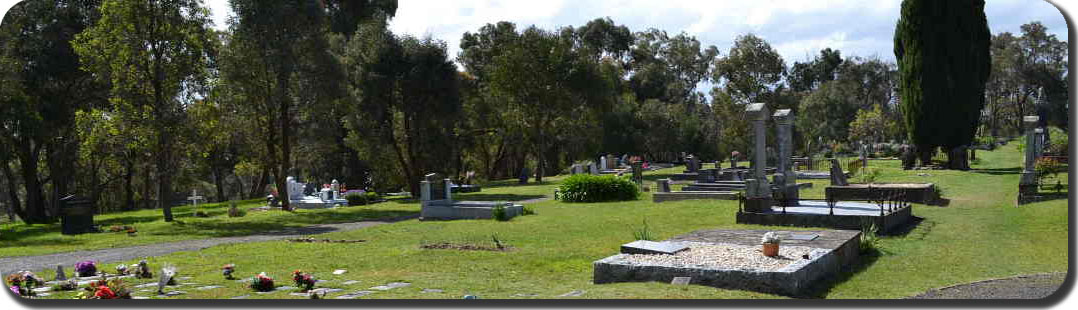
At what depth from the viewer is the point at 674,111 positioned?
49906mm

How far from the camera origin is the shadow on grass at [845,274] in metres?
8.88

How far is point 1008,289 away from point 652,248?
3.94 metres

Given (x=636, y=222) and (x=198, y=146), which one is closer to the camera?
(x=636, y=222)

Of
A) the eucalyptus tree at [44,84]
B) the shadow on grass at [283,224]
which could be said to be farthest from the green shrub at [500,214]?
the eucalyptus tree at [44,84]

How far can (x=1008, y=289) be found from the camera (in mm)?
8555

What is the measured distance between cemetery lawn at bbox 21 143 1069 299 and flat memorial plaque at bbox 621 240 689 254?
62 cm

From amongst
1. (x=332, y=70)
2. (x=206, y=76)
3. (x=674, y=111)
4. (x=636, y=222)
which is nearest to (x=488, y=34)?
(x=674, y=111)

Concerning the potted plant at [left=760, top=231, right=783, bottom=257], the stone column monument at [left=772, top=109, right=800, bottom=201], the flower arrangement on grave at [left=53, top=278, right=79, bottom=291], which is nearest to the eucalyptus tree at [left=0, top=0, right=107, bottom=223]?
the flower arrangement on grave at [left=53, top=278, right=79, bottom=291]

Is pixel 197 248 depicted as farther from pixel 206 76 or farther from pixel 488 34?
pixel 488 34

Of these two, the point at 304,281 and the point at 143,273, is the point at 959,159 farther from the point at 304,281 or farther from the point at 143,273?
the point at 143,273

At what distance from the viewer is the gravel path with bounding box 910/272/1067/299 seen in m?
8.29

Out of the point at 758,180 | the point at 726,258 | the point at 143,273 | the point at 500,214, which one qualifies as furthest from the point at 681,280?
the point at 500,214

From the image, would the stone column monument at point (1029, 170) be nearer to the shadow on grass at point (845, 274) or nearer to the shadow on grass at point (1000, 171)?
the shadow on grass at point (1000, 171)

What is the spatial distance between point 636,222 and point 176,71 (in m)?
12.6
